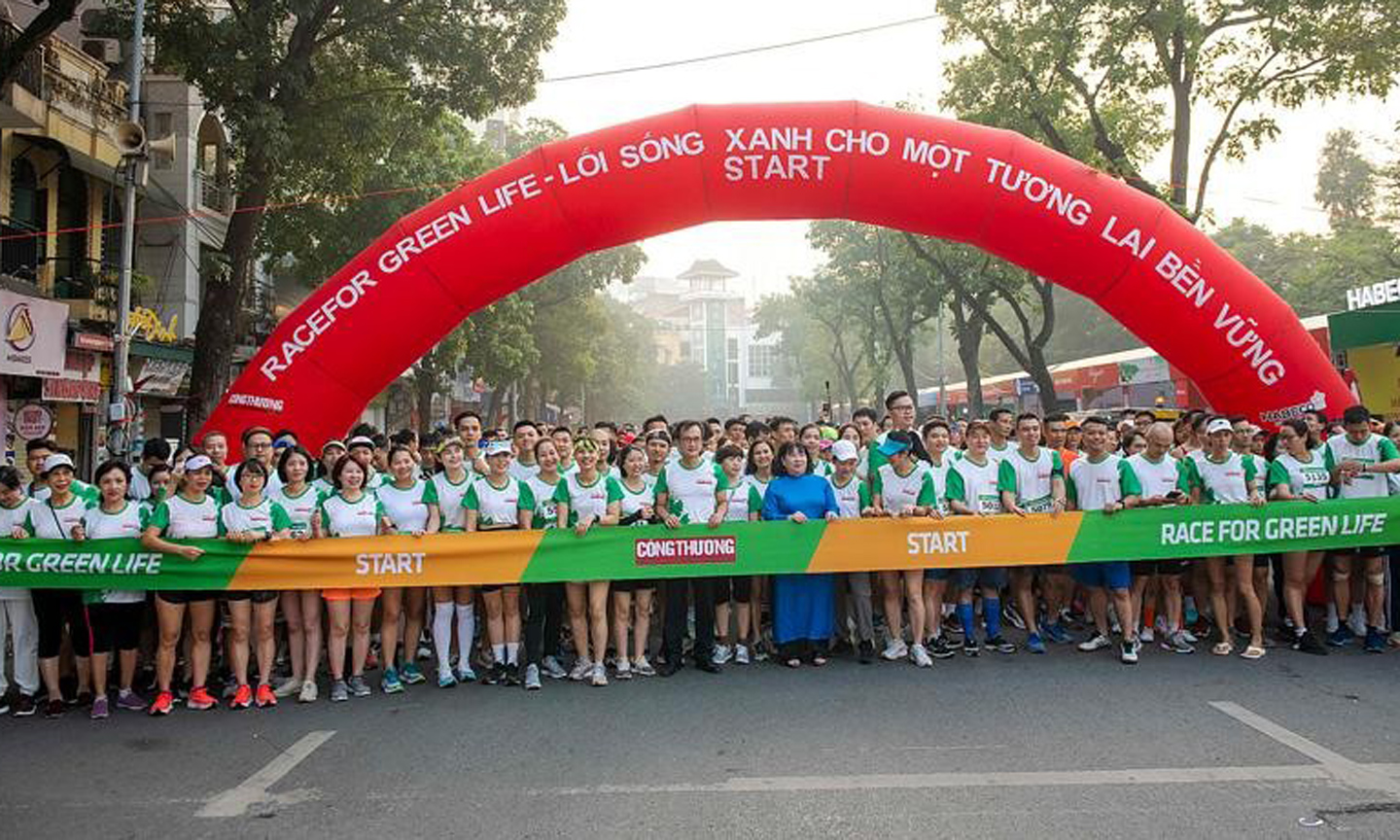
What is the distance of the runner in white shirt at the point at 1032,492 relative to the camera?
6.98 m

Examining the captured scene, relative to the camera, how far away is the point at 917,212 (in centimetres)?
844

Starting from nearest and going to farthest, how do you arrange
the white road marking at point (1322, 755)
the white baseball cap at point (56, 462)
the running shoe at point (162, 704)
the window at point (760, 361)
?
the white road marking at point (1322, 755)
the running shoe at point (162, 704)
the white baseball cap at point (56, 462)
the window at point (760, 361)

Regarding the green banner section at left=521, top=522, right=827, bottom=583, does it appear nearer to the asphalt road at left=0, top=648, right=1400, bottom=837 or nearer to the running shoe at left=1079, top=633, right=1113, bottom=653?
the asphalt road at left=0, top=648, right=1400, bottom=837

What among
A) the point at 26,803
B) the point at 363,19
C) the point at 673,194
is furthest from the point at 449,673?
the point at 363,19

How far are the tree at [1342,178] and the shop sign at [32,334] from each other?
Answer: 148ft

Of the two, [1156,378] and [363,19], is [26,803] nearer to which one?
[363,19]

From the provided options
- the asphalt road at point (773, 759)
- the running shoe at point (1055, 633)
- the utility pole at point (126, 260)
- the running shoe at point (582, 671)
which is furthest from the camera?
the utility pole at point (126, 260)

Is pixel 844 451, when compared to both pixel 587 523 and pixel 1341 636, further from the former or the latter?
pixel 1341 636

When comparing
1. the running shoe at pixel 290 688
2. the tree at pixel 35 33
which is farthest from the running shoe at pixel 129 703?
the tree at pixel 35 33

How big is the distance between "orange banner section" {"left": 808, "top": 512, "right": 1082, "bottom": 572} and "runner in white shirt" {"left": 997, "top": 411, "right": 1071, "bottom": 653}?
27 centimetres

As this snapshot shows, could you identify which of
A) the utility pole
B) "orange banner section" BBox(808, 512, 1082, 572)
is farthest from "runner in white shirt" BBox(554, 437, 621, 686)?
the utility pole

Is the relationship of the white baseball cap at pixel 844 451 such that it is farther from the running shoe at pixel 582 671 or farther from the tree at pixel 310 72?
the tree at pixel 310 72

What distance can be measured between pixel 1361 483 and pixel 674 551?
16.5 feet

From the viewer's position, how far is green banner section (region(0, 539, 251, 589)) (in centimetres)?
587
